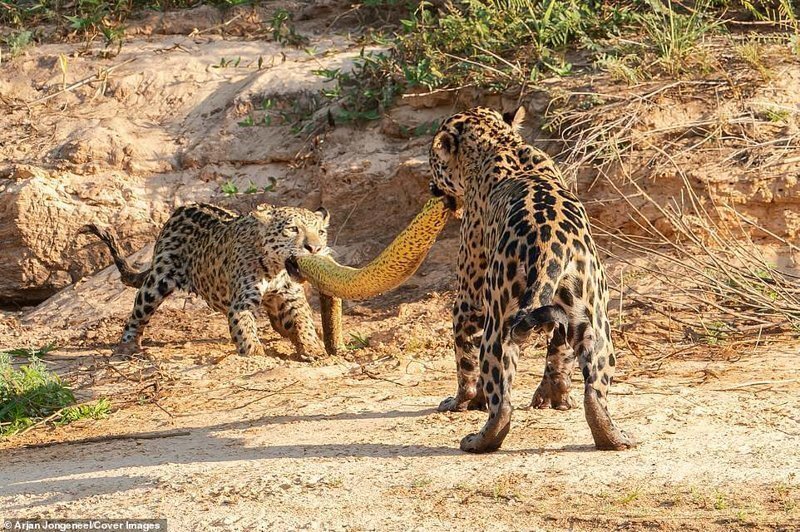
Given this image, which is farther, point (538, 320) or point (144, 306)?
point (144, 306)

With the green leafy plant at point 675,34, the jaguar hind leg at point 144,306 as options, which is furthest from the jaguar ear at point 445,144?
the jaguar hind leg at point 144,306

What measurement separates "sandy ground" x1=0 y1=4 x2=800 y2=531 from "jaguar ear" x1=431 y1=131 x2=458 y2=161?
1.70 meters

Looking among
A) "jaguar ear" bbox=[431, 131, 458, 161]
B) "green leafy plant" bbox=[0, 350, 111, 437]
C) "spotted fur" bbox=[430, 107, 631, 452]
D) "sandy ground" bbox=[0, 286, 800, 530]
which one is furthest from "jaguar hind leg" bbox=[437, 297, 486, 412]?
"green leafy plant" bbox=[0, 350, 111, 437]

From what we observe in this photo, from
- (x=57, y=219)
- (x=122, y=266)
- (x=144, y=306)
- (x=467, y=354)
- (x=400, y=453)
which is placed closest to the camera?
(x=400, y=453)

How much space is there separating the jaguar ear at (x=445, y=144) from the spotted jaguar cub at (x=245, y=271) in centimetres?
203

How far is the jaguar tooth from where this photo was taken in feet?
29.6

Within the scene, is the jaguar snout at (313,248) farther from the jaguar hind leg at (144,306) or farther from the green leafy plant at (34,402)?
the green leafy plant at (34,402)

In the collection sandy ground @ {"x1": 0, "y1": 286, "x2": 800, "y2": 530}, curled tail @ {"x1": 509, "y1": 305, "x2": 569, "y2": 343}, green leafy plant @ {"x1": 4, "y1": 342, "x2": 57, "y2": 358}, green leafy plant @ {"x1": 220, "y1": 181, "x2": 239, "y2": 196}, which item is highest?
green leafy plant @ {"x1": 220, "y1": 181, "x2": 239, "y2": 196}

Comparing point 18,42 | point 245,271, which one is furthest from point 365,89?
point 18,42

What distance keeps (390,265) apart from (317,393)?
1.14 m

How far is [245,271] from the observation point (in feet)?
33.9

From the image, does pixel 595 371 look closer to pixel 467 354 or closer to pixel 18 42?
pixel 467 354

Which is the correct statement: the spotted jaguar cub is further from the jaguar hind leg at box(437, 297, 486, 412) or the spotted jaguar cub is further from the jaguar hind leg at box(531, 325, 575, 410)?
the jaguar hind leg at box(531, 325, 575, 410)

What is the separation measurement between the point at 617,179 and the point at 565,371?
12.2ft
